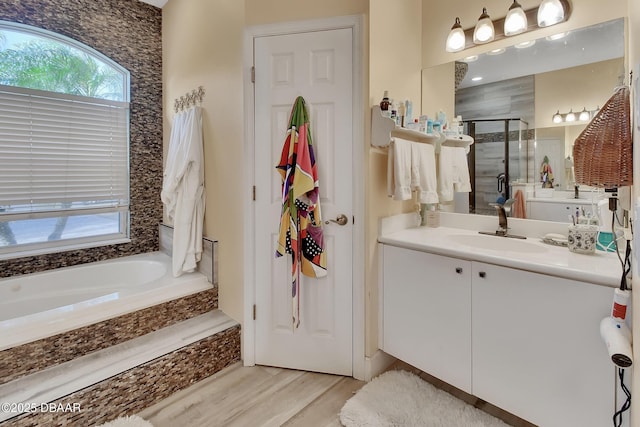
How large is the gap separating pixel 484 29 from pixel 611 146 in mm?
1195

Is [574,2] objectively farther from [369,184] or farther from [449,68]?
[369,184]

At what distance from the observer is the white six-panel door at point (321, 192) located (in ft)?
6.24

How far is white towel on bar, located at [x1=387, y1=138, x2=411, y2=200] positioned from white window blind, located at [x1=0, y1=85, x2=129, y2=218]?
102 inches

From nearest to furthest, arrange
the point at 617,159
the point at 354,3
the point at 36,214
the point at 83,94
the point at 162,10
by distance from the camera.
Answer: the point at 617,159, the point at 354,3, the point at 36,214, the point at 83,94, the point at 162,10

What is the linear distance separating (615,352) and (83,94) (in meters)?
3.84

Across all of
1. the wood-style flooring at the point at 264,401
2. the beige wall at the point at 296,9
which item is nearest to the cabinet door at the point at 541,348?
the wood-style flooring at the point at 264,401

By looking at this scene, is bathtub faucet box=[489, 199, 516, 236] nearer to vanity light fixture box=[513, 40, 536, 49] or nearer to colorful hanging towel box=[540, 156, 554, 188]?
colorful hanging towel box=[540, 156, 554, 188]

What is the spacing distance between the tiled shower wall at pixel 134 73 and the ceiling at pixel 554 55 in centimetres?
288

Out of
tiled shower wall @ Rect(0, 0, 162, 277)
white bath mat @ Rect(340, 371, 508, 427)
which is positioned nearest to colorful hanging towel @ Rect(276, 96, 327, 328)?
white bath mat @ Rect(340, 371, 508, 427)

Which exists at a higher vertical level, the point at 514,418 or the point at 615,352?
the point at 615,352

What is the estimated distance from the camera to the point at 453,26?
2072mm

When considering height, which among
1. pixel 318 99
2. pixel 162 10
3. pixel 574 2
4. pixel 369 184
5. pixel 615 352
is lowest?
pixel 615 352

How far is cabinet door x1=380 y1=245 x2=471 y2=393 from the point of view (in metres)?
1.58

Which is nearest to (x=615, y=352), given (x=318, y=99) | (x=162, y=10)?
(x=318, y=99)
